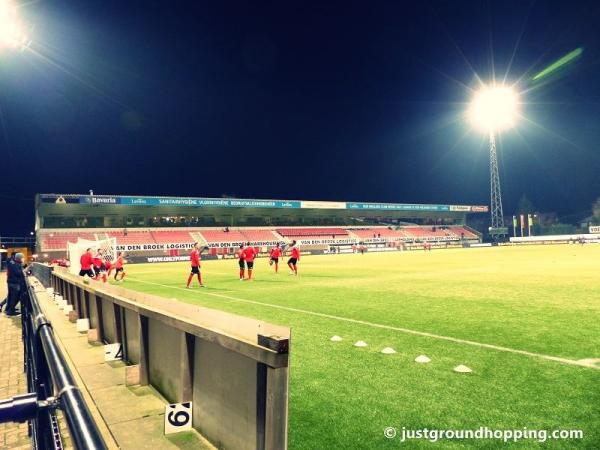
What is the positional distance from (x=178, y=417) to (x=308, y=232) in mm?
69766

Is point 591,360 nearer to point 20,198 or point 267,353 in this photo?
point 267,353

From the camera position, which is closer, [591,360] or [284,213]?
[591,360]

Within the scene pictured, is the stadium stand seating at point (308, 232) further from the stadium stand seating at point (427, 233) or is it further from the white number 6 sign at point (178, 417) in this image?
the white number 6 sign at point (178, 417)

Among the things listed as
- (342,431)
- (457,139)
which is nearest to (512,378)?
(342,431)

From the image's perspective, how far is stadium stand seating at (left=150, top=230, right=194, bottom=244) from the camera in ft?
196

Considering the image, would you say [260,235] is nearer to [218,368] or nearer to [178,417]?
[178,417]

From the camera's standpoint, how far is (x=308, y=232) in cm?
7381

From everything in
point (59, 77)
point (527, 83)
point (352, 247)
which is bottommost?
point (352, 247)

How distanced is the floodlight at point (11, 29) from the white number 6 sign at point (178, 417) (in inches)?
1448

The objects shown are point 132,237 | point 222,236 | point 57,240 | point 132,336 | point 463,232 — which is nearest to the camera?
point 132,336

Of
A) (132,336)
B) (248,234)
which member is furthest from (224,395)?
(248,234)

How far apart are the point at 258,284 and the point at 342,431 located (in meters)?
15.4

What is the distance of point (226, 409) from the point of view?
3590mm

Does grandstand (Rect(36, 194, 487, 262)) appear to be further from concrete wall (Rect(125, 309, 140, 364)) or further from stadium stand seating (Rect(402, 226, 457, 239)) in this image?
concrete wall (Rect(125, 309, 140, 364))
